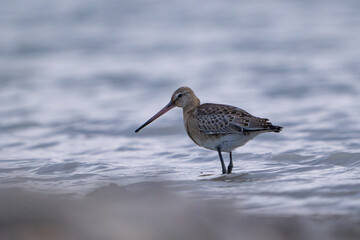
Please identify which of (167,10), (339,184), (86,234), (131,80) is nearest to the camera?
(86,234)

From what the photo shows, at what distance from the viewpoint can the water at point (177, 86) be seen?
7.23 m

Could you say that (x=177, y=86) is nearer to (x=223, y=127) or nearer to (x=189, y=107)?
(x=189, y=107)

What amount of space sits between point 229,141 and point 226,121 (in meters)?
0.24

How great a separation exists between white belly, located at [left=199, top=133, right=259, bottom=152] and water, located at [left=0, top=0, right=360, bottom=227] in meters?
0.36

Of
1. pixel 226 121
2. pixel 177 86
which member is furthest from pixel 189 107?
pixel 177 86

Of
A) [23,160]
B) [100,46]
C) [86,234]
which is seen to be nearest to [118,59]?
[100,46]

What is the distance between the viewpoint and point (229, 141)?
24.7ft

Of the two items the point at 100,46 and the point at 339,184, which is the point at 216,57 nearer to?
the point at 100,46

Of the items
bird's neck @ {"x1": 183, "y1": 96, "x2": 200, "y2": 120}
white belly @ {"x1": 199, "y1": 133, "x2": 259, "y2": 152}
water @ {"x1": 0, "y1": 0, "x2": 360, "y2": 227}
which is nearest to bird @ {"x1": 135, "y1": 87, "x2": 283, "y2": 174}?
white belly @ {"x1": 199, "y1": 133, "x2": 259, "y2": 152}

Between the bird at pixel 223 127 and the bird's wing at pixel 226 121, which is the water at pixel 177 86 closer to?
the bird at pixel 223 127

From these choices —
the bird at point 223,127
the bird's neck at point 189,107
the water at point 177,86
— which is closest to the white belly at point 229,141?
the bird at point 223,127

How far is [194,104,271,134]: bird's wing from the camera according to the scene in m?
7.30

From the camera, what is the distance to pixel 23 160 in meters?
8.73

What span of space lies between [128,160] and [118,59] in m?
9.64
